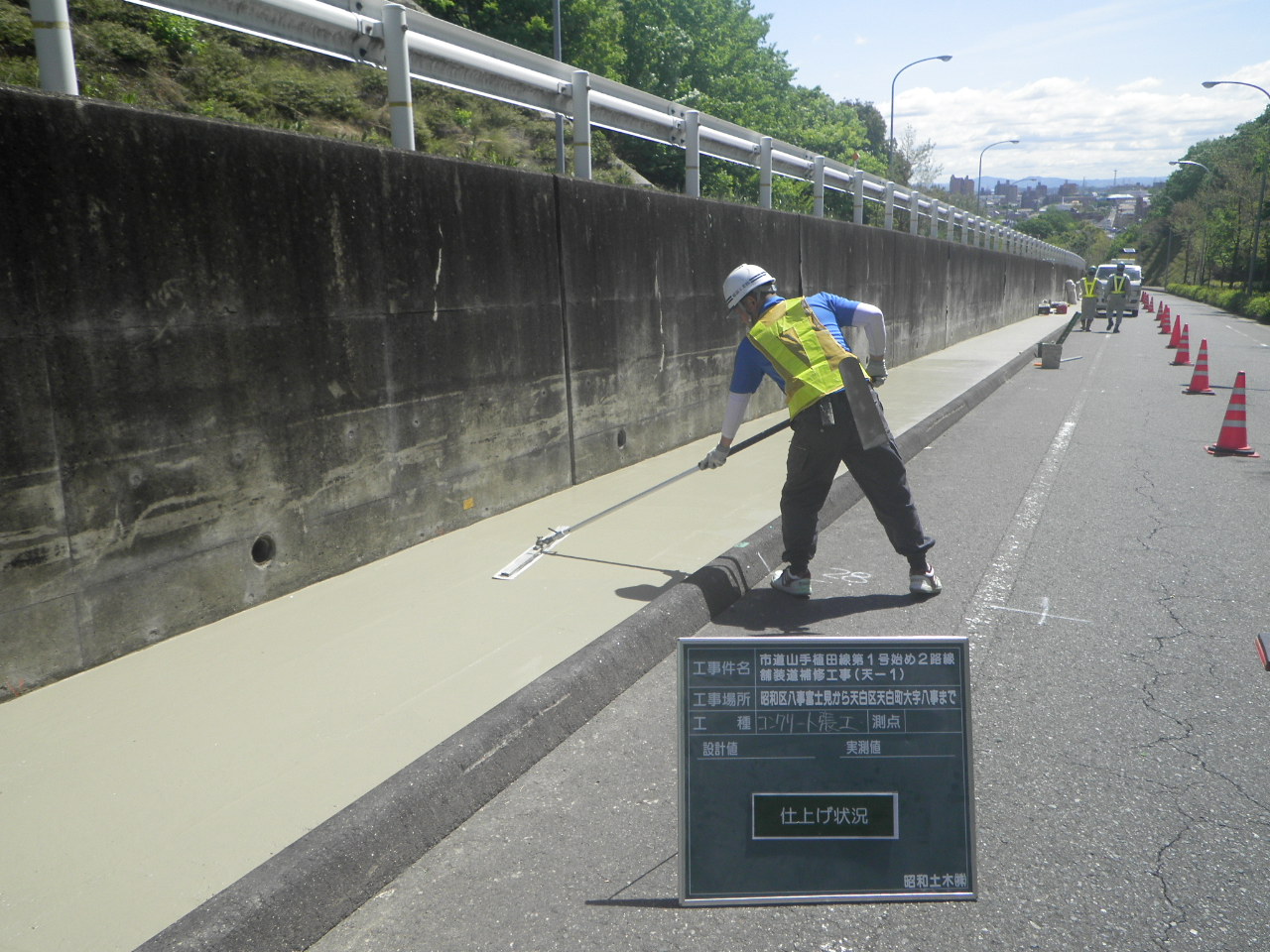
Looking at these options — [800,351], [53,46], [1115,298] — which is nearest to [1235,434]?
[800,351]

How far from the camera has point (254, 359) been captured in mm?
4664

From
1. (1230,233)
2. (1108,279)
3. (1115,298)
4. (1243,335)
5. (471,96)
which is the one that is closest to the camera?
(471,96)

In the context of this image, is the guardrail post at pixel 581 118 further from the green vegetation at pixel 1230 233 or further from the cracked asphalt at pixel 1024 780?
the green vegetation at pixel 1230 233

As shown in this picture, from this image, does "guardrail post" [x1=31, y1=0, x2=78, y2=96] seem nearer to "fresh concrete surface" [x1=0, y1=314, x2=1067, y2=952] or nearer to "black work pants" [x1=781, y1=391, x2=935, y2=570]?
"fresh concrete surface" [x1=0, y1=314, x2=1067, y2=952]

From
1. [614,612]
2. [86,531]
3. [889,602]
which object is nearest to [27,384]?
[86,531]

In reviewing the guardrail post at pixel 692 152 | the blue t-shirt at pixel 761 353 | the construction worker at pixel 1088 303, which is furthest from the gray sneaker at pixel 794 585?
the construction worker at pixel 1088 303

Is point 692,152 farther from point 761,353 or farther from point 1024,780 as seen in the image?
point 1024,780

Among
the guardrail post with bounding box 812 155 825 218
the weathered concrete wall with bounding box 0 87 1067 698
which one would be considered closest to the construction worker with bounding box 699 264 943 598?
the weathered concrete wall with bounding box 0 87 1067 698

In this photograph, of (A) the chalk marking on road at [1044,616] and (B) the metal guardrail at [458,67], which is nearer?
(A) the chalk marking on road at [1044,616]

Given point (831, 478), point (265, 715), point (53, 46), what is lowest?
point (265, 715)

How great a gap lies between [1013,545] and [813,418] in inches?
77.7

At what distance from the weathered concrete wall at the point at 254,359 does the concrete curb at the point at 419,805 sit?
1652mm

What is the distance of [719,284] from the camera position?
998 cm

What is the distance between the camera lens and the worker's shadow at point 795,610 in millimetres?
5066
